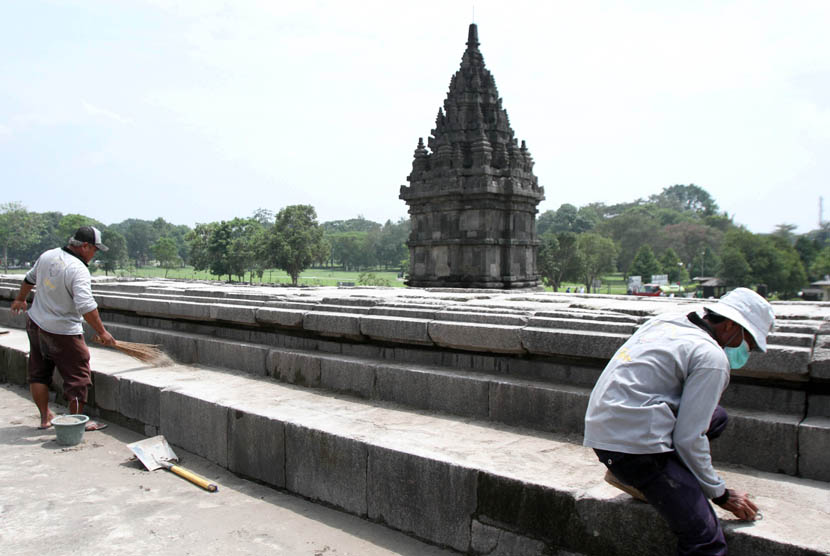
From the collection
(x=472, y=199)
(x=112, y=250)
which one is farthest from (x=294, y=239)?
(x=112, y=250)

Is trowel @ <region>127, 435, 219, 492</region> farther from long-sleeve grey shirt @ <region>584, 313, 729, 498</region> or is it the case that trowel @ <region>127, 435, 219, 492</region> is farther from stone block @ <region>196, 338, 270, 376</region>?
long-sleeve grey shirt @ <region>584, 313, 729, 498</region>

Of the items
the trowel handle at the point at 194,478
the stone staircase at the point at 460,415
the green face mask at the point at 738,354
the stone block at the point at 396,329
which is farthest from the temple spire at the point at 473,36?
the green face mask at the point at 738,354

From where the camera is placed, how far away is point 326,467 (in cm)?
366

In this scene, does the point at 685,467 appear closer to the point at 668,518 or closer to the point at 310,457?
the point at 668,518

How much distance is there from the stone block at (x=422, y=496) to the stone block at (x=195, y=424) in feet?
4.77

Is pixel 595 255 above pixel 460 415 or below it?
above

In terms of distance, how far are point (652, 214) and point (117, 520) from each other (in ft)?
350

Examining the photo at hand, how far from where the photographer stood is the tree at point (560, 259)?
49.5 metres

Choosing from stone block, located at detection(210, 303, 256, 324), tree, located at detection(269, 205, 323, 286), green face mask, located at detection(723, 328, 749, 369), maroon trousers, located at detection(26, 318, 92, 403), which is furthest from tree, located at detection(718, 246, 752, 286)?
green face mask, located at detection(723, 328, 749, 369)

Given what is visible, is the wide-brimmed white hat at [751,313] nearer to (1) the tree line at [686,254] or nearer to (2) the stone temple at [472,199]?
(2) the stone temple at [472,199]

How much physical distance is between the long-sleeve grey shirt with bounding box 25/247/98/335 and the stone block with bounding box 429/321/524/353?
2.95 meters

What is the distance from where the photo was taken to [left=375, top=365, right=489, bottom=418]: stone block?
408cm

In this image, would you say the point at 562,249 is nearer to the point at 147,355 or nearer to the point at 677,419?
the point at 147,355

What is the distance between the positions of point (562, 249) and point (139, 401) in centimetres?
4750
